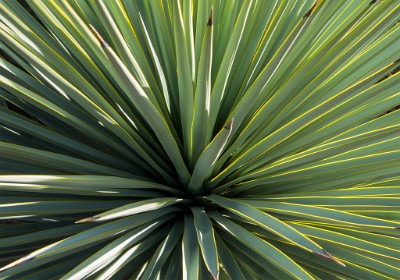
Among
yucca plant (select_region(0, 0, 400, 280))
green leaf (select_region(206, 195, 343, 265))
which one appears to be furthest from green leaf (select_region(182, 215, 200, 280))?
green leaf (select_region(206, 195, 343, 265))

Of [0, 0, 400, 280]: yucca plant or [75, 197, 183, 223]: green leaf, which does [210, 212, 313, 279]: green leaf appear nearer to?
[0, 0, 400, 280]: yucca plant

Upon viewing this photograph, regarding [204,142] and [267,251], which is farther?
[204,142]

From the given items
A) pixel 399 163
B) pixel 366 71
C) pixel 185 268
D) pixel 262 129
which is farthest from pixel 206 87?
pixel 399 163

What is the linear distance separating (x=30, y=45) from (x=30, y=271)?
2.02 ft

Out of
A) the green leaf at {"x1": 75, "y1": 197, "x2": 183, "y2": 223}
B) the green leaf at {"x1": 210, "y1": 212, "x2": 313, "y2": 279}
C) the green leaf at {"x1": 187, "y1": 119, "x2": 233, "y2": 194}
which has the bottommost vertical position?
the green leaf at {"x1": 210, "y1": 212, "x2": 313, "y2": 279}

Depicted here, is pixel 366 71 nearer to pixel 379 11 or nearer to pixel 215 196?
pixel 379 11

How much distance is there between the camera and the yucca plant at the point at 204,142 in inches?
51.3

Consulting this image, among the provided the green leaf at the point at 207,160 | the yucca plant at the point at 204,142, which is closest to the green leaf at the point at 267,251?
the yucca plant at the point at 204,142

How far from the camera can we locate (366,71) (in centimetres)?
151

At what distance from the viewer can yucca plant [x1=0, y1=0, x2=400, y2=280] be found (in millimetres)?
1303

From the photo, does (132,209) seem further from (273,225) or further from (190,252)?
→ (273,225)

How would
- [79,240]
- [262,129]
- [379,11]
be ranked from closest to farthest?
[79,240] → [379,11] → [262,129]

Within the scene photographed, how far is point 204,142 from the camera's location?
4.67 ft

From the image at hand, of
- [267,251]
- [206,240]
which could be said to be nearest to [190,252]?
[206,240]
